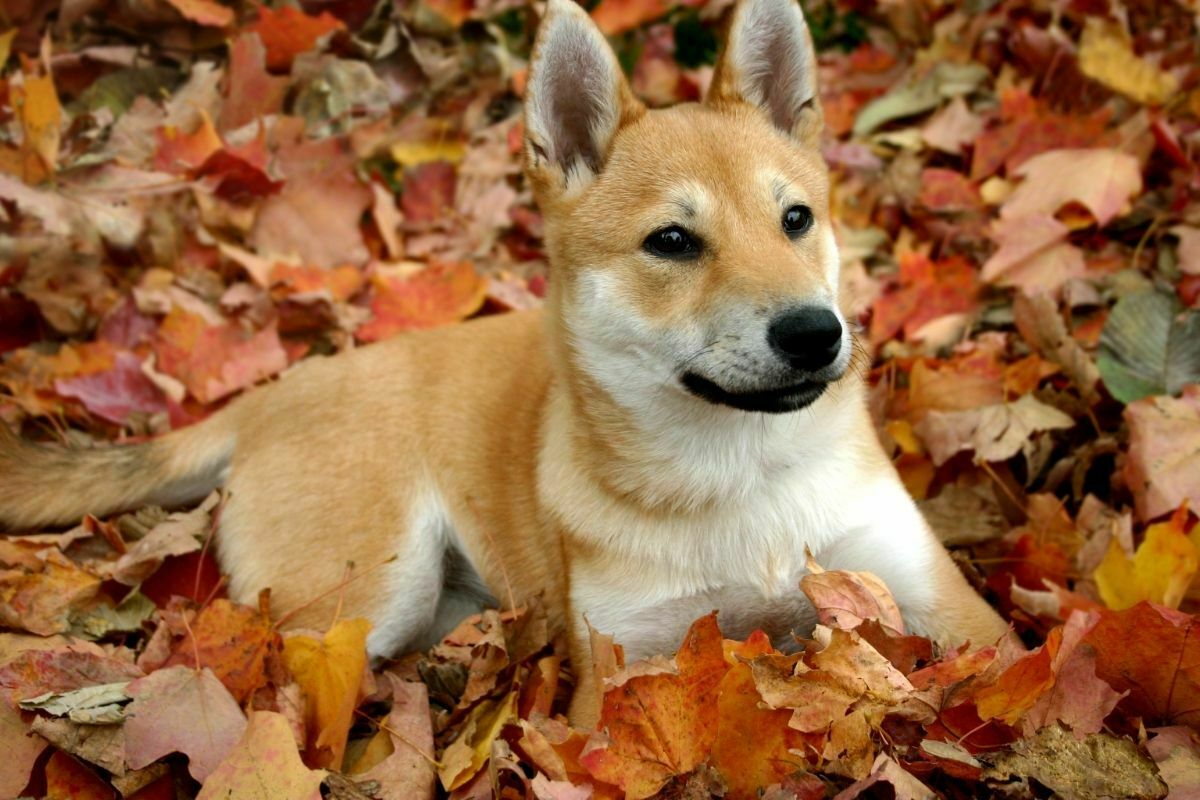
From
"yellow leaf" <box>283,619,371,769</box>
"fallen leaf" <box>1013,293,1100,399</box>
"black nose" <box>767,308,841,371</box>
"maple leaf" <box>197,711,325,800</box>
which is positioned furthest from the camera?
"fallen leaf" <box>1013,293,1100,399</box>

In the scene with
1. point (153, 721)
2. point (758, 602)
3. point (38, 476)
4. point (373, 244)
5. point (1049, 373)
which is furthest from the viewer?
point (373, 244)

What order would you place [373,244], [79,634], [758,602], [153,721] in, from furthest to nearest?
[373,244] < [79,634] < [758,602] < [153,721]

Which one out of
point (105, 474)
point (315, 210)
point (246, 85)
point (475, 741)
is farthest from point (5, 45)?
point (475, 741)

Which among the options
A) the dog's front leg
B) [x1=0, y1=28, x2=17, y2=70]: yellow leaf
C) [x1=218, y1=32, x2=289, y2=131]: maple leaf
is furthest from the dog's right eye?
[x1=0, y1=28, x2=17, y2=70]: yellow leaf

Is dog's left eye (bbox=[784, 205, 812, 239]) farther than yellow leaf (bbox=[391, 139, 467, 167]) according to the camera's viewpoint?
No

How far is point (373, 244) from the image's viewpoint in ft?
16.9

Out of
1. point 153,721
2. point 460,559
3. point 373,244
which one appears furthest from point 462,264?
point 153,721

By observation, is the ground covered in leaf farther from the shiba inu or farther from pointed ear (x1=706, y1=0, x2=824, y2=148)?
pointed ear (x1=706, y1=0, x2=824, y2=148)

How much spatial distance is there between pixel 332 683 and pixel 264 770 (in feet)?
1.52

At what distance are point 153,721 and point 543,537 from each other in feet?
4.12

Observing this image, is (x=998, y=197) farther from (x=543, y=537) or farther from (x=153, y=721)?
(x=153, y=721)

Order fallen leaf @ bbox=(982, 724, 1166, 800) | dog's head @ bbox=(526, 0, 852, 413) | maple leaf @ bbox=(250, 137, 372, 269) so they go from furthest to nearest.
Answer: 1. maple leaf @ bbox=(250, 137, 372, 269)
2. dog's head @ bbox=(526, 0, 852, 413)
3. fallen leaf @ bbox=(982, 724, 1166, 800)

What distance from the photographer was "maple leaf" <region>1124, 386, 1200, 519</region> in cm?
312

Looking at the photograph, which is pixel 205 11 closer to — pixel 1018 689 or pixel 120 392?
pixel 120 392
